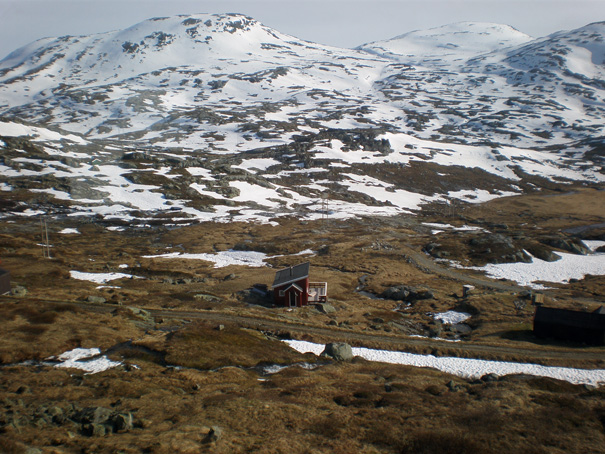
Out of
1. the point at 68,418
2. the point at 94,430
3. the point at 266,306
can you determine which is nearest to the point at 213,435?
the point at 94,430

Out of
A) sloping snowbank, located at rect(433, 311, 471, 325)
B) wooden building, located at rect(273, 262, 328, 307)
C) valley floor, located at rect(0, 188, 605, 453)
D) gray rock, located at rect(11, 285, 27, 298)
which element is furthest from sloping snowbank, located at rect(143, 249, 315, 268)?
sloping snowbank, located at rect(433, 311, 471, 325)

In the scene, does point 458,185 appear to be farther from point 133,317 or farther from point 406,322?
point 133,317

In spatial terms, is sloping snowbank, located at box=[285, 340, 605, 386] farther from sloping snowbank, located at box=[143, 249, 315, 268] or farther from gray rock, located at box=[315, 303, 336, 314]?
sloping snowbank, located at box=[143, 249, 315, 268]

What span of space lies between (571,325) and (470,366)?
1354 cm

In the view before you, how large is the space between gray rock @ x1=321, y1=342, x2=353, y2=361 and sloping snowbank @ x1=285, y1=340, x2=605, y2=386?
1062 millimetres

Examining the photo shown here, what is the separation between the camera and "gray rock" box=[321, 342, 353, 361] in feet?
102

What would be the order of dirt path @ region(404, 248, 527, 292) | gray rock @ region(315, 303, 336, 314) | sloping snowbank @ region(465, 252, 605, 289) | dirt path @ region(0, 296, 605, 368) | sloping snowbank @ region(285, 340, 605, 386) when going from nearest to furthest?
sloping snowbank @ region(285, 340, 605, 386)
dirt path @ region(0, 296, 605, 368)
gray rock @ region(315, 303, 336, 314)
dirt path @ region(404, 248, 527, 292)
sloping snowbank @ region(465, 252, 605, 289)

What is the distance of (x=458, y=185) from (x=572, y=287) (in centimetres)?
9592

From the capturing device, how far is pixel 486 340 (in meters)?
37.0

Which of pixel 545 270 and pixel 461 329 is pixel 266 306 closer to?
pixel 461 329

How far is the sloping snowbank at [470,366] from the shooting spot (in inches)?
1134

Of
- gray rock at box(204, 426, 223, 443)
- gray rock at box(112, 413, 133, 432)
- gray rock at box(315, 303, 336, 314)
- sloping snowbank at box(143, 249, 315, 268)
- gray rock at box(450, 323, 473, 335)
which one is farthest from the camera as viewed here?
sloping snowbank at box(143, 249, 315, 268)

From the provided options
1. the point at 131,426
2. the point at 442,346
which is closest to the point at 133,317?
the point at 131,426

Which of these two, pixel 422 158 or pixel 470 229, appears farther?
pixel 422 158
